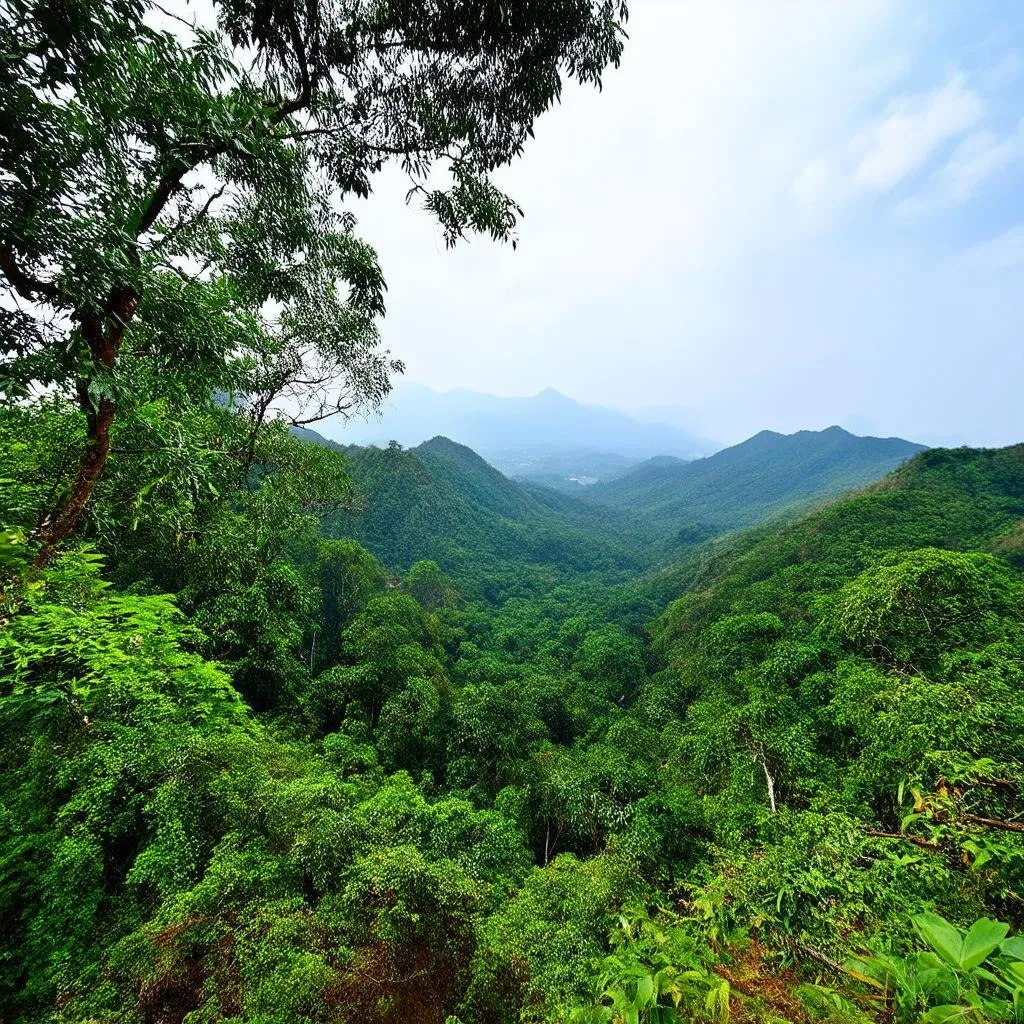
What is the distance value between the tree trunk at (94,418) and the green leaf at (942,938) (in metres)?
4.02

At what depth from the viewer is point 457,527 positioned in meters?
46.4

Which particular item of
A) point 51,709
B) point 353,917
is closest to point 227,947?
point 353,917

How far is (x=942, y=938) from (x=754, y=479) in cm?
10718

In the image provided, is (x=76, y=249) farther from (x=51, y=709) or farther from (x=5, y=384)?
(x=51, y=709)

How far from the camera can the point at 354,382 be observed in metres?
8.36

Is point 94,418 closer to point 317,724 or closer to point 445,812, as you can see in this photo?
point 445,812

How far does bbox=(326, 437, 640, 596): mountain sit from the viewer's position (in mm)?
40406

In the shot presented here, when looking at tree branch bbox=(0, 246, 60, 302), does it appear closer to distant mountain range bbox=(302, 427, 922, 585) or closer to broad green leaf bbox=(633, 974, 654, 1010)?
broad green leaf bbox=(633, 974, 654, 1010)

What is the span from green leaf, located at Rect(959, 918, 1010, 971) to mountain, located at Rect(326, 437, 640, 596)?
36.5 metres

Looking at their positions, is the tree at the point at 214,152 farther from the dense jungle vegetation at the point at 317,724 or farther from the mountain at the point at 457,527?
the mountain at the point at 457,527

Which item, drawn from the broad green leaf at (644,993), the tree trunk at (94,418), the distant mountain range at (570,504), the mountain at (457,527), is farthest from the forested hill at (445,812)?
the mountain at (457,527)

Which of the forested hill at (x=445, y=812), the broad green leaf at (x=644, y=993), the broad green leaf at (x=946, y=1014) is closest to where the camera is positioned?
the broad green leaf at (x=946, y=1014)

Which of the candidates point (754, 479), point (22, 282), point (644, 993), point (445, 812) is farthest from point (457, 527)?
point (754, 479)

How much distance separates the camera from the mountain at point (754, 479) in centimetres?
7581
